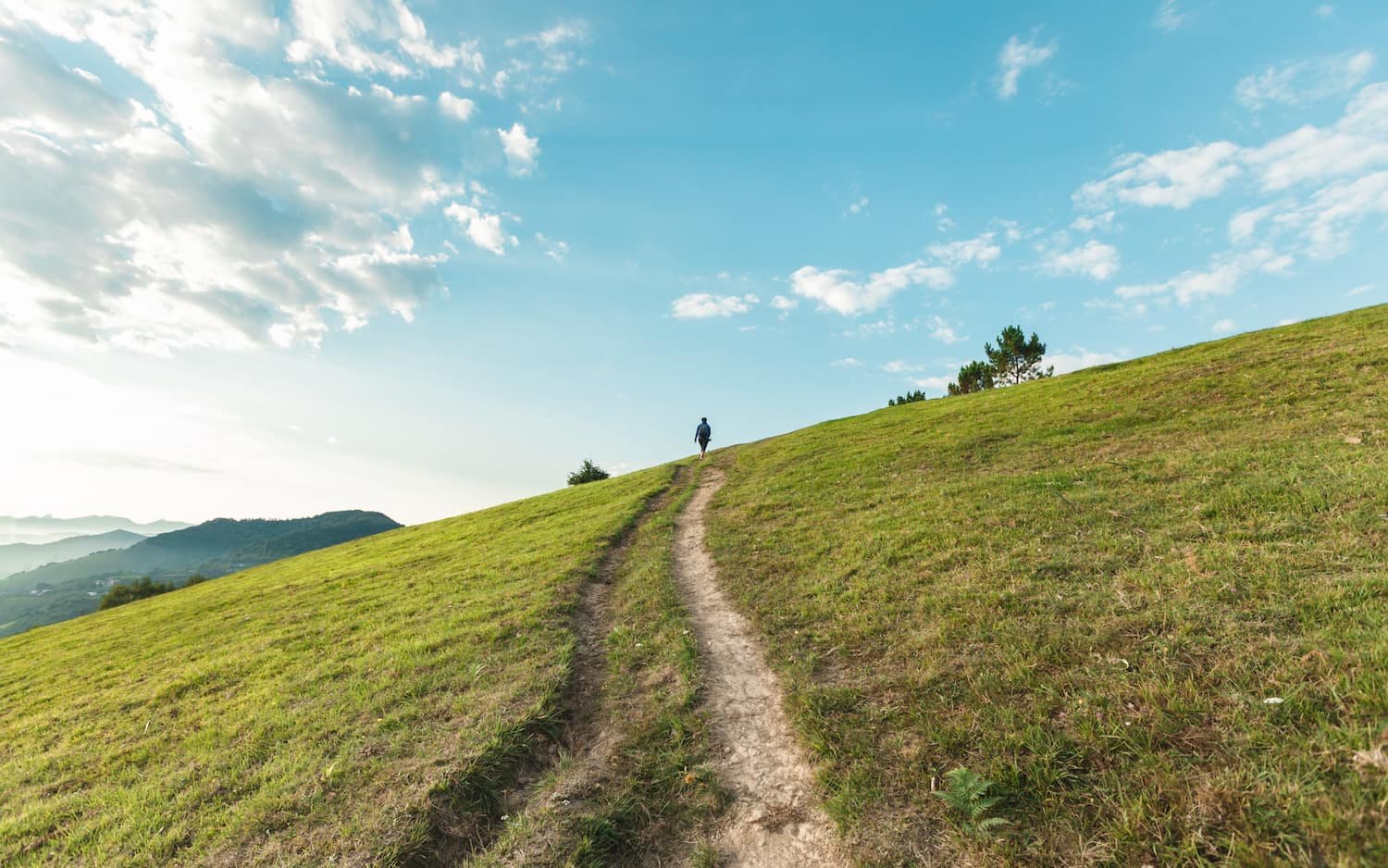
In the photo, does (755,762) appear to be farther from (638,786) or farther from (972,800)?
(972,800)

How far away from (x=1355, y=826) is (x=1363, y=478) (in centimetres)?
1155

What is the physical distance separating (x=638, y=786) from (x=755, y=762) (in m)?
1.57

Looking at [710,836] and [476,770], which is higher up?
[476,770]

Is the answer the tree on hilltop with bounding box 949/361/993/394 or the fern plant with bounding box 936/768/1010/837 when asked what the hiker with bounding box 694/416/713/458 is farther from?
the tree on hilltop with bounding box 949/361/993/394

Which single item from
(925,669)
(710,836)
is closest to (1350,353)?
(925,669)

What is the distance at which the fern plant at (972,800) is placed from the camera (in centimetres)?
524

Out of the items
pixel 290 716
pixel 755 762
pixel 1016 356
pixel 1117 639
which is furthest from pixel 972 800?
pixel 1016 356

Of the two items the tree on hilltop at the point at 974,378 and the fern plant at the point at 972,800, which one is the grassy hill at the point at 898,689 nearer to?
the fern plant at the point at 972,800

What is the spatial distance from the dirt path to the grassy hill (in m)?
0.32

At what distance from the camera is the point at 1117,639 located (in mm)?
7512

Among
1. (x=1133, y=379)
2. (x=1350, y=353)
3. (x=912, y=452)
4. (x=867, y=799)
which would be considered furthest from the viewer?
Result: (x=1133, y=379)

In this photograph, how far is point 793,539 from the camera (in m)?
16.5

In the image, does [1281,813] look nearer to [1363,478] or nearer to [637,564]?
[1363,478]

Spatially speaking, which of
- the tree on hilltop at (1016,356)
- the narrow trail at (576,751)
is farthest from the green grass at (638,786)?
the tree on hilltop at (1016,356)
